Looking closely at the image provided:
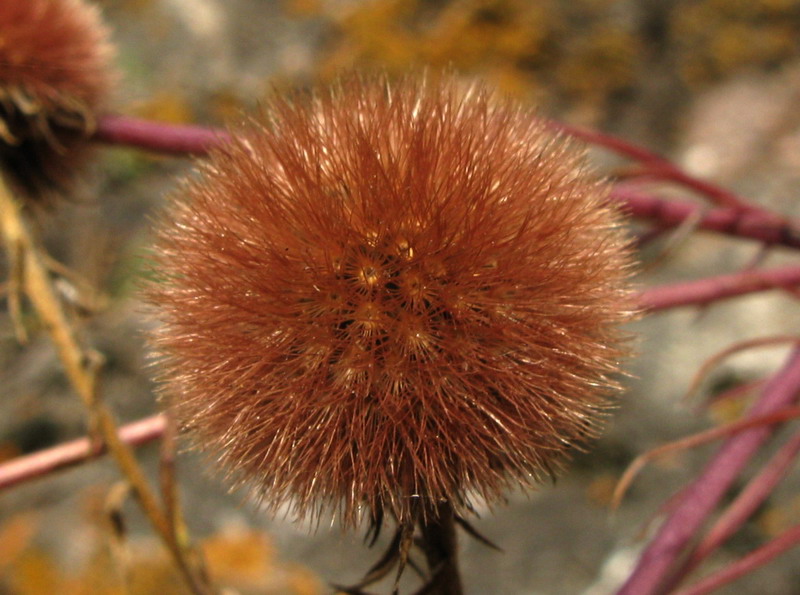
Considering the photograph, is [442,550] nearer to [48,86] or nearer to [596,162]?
[48,86]

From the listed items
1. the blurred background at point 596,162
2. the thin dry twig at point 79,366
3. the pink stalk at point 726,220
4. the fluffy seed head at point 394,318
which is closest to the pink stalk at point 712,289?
the pink stalk at point 726,220

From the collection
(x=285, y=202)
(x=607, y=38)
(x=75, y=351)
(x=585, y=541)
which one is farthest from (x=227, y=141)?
(x=607, y=38)

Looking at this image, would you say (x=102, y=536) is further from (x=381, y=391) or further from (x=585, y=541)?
(x=381, y=391)

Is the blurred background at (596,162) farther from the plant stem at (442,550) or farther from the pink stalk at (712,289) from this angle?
the plant stem at (442,550)

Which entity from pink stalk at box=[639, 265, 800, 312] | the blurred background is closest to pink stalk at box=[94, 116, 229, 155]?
the blurred background

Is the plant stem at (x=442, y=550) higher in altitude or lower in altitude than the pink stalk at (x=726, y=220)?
lower

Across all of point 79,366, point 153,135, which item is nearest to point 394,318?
point 79,366
